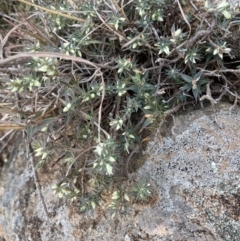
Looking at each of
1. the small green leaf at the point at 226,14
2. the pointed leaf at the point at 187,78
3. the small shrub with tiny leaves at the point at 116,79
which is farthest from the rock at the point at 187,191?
the small green leaf at the point at 226,14

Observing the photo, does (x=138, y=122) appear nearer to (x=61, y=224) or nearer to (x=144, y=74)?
(x=144, y=74)

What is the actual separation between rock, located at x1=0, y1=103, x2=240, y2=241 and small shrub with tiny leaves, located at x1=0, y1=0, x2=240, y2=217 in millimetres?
66

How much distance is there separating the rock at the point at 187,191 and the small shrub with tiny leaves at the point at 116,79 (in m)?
0.07

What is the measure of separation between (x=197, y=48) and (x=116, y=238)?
85cm

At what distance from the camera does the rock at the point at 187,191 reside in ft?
5.17

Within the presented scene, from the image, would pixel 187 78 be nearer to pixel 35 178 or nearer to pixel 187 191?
pixel 187 191

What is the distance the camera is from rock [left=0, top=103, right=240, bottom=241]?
158 centimetres

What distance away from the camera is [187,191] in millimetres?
1619

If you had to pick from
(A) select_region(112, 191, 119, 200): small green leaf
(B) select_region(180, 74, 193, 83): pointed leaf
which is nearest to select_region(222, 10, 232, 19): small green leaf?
(B) select_region(180, 74, 193, 83): pointed leaf

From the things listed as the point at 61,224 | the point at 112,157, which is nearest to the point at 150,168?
the point at 112,157

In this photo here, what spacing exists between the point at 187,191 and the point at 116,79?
0.53m

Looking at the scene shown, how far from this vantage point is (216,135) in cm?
165

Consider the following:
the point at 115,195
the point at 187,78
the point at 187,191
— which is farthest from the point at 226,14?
the point at 115,195

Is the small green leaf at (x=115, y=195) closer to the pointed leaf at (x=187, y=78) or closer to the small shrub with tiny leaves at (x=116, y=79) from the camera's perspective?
the small shrub with tiny leaves at (x=116, y=79)
